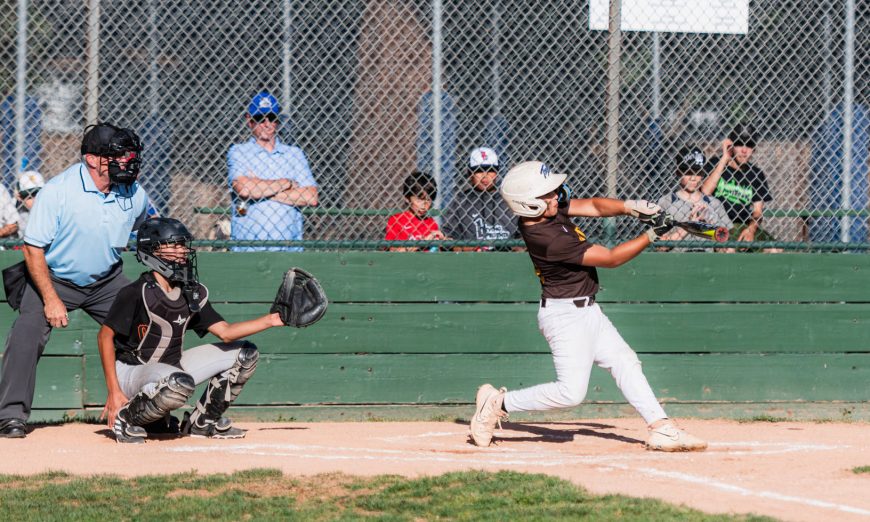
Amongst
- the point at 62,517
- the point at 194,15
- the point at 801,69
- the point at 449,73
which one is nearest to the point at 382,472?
the point at 62,517

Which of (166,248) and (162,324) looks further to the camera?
(162,324)

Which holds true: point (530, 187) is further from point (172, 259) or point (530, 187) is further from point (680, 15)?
point (680, 15)

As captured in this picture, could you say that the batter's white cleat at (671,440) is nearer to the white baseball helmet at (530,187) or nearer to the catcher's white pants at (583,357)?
the catcher's white pants at (583,357)

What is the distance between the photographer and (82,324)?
775 centimetres

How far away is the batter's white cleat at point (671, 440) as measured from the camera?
630cm

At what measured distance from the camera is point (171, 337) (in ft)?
21.7

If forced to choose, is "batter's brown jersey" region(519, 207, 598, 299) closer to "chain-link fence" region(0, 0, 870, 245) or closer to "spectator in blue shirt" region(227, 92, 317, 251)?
"chain-link fence" region(0, 0, 870, 245)

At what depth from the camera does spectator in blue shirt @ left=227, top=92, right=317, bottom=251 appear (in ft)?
25.8

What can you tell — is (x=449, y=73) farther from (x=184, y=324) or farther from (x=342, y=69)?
(x=184, y=324)

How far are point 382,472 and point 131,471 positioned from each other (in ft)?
3.85

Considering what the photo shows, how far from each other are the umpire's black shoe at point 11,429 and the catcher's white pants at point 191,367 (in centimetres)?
67

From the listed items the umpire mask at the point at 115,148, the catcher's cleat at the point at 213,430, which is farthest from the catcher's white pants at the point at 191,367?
the umpire mask at the point at 115,148

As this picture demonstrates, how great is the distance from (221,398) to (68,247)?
1.19 m

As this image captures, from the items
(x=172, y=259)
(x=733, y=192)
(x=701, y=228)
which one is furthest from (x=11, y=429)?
(x=733, y=192)
